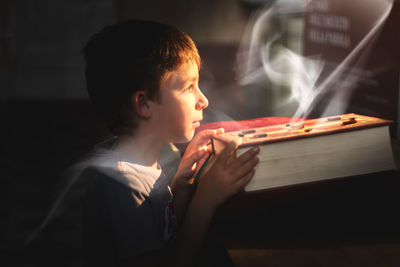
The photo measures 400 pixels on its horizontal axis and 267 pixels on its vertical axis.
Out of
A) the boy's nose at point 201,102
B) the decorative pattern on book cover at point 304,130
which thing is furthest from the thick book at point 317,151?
the boy's nose at point 201,102

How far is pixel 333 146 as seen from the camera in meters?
0.59

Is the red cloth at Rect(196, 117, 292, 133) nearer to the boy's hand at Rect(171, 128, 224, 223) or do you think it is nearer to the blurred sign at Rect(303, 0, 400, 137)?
the boy's hand at Rect(171, 128, 224, 223)

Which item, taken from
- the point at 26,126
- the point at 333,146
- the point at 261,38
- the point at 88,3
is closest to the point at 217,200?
the point at 333,146

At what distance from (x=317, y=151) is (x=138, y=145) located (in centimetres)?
39

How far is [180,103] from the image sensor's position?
77 cm

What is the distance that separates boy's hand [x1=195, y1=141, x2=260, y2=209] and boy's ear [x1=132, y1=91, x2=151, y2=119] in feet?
0.62

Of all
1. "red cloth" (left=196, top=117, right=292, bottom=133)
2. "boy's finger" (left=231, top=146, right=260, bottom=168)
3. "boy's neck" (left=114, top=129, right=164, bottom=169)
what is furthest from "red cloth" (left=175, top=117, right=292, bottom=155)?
"boy's finger" (left=231, top=146, right=260, bottom=168)

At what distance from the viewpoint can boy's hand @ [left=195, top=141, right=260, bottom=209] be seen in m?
0.58

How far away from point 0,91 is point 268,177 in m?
5.48

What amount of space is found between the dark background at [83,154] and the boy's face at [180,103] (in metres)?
0.22

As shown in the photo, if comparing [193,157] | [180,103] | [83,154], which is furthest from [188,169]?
[83,154]

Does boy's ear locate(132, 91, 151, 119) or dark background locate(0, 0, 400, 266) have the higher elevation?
boy's ear locate(132, 91, 151, 119)

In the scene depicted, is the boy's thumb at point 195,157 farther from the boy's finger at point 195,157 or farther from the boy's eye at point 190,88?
the boy's eye at point 190,88

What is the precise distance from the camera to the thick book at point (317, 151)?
574 millimetres
